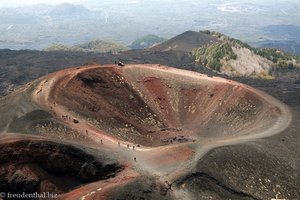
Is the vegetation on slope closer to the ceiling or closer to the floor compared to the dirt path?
closer to the floor

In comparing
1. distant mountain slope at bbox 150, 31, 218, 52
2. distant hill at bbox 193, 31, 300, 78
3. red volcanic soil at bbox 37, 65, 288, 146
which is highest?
red volcanic soil at bbox 37, 65, 288, 146

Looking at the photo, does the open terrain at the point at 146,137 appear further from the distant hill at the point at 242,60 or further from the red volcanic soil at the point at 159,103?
the distant hill at the point at 242,60

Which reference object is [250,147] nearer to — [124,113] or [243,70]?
[124,113]

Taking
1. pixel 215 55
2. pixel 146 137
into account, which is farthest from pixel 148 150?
pixel 215 55

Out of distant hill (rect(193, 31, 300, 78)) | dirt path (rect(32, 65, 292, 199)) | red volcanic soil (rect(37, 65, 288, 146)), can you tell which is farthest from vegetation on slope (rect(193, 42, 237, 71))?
dirt path (rect(32, 65, 292, 199))

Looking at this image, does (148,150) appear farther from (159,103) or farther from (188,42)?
(188,42)

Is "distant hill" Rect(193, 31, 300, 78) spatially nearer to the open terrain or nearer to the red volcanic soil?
the red volcanic soil

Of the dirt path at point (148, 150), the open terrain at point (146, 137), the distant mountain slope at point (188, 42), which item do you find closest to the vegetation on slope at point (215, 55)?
the distant mountain slope at point (188, 42)
